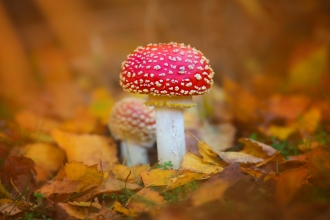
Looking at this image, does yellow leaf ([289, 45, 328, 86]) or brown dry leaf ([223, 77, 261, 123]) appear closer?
brown dry leaf ([223, 77, 261, 123])

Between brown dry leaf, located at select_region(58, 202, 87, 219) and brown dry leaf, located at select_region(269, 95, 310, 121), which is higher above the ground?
brown dry leaf, located at select_region(269, 95, 310, 121)

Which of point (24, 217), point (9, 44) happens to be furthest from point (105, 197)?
point (9, 44)

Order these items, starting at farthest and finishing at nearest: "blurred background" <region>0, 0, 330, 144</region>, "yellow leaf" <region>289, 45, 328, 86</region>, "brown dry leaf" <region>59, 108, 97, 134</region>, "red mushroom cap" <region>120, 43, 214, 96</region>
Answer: "blurred background" <region>0, 0, 330, 144</region> → "yellow leaf" <region>289, 45, 328, 86</region> → "brown dry leaf" <region>59, 108, 97, 134</region> → "red mushroom cap" <region>120, 43, 214, 96</region>

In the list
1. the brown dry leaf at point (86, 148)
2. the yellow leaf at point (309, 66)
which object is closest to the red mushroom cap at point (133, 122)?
the brown dry leaf at point (86, 148)

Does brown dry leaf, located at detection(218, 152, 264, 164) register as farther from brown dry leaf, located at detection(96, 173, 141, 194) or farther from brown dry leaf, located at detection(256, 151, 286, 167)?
brown dry leaf, located at detection(96, 173, 141, 194)

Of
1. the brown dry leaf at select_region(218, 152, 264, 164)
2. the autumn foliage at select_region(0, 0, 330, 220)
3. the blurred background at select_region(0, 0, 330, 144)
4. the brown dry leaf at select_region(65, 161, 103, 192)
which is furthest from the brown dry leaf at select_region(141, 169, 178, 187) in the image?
the blurred background at select_region(0, 0, 330, 144)

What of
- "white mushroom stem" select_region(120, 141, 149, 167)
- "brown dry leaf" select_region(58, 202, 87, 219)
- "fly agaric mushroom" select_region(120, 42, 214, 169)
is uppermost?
"fly agaric mushroom" select_region(120, 42, 214, 169)

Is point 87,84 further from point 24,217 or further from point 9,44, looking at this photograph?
point 24,217
